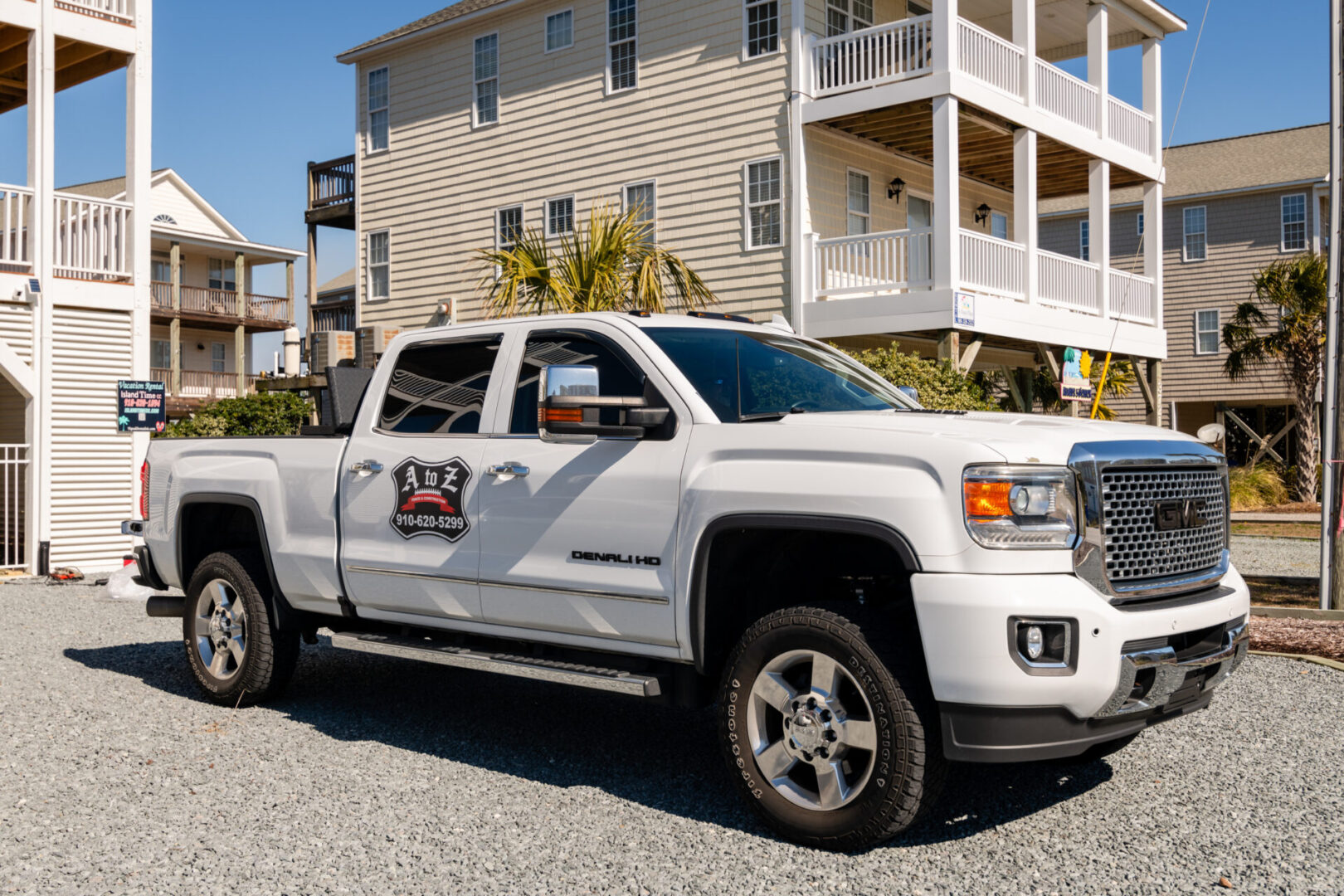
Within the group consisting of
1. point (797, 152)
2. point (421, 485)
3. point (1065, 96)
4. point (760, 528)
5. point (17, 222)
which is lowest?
point (760, 528)

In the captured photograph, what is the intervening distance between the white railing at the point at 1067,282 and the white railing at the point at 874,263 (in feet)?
7.54

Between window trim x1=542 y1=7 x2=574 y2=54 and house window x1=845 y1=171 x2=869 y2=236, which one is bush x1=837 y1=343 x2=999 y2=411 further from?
window trim x1=542 y1=7 x2=574 y2=54

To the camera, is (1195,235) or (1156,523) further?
(1195,235)

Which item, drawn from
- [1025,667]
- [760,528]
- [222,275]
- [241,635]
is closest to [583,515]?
[760,528]

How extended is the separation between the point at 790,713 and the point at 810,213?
48.5ft

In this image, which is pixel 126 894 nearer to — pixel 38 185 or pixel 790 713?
pixel 790 713

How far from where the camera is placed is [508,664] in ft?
18.0

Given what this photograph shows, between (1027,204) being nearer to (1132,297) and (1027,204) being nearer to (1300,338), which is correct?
(1132,297)

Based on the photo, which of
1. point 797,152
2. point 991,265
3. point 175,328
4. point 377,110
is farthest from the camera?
point 175,328

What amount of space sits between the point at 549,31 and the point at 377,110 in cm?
476

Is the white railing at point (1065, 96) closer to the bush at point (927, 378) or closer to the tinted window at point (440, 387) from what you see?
the bush at point (927, 378)

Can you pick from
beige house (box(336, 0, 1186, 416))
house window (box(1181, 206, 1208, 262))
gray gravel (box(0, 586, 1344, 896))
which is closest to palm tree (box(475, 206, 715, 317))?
beige house (box(336, 0, 1186, 416))

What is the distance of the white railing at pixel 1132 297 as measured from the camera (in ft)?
67.9

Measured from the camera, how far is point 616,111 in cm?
2070
